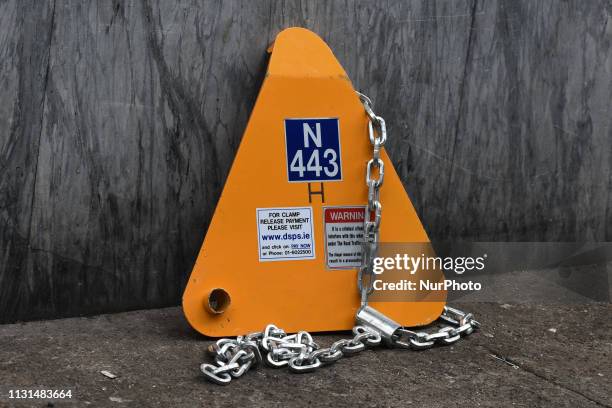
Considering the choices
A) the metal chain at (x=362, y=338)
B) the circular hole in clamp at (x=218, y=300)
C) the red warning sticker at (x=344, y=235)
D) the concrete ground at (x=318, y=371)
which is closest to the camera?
the concrete ground at (x=318, y=371)

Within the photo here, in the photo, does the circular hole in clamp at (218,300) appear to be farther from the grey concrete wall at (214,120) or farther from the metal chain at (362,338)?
the grey concrete wall at (214,120)

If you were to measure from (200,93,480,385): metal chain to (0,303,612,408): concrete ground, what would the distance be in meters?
0.03

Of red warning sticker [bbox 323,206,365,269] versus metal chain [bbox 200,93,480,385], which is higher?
red warning sticker [bbox 323,206,365,269]

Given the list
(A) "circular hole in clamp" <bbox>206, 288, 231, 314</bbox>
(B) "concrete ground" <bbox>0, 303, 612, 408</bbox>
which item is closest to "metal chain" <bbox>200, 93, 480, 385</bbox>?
(B) "concrete ground" <bbox>0, 303, 612, 408</bbox>

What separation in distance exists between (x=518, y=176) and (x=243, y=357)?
1688 millimetres

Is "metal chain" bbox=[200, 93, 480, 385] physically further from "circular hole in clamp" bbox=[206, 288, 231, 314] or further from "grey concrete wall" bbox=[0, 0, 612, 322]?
"grey concrete wall" bbox=[0, 0, 612, 322]

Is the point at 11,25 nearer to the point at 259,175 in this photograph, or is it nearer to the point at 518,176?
the point at 259,175

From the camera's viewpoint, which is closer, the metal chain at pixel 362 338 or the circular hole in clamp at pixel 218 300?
the metal chain at pixel 362 338

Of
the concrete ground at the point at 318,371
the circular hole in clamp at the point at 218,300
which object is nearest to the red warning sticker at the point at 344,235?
the concrete ground at the point at 318,371

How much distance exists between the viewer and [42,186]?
2.98 metres

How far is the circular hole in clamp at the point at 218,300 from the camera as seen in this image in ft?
9.43

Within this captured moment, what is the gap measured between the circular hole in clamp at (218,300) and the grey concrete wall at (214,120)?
0.34 m

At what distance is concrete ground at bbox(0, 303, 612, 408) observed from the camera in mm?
2410

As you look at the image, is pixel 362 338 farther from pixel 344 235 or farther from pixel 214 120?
pixel 214 120
